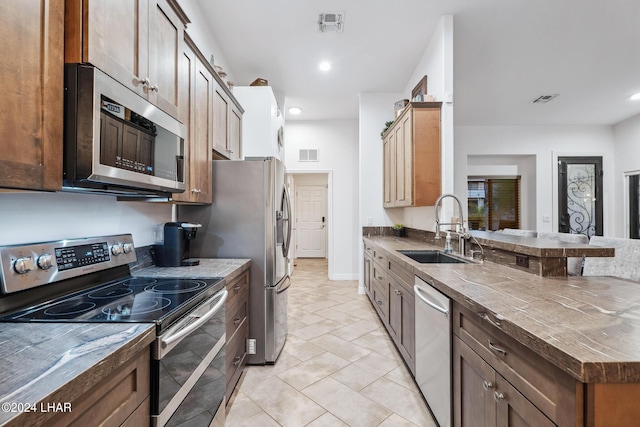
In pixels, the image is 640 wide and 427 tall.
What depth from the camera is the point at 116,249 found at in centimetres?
152

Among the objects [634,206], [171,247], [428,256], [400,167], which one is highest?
[400,167]

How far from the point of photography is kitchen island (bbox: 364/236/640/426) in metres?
0.69

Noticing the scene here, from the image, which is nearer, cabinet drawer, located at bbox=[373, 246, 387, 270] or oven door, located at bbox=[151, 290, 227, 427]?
oven door, located at bbox=[151, 290, 227, 427]

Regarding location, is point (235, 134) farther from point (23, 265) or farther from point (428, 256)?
point (428, 256)

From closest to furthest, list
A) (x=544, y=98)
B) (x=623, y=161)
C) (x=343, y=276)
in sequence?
(x=544, y=98)
(x=343, y=276)
(x=623, y=161)

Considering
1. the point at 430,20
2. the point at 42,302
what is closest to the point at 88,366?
the point at 42,302

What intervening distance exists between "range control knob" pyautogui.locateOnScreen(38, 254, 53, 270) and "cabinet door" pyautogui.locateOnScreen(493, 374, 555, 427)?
5.78 ft

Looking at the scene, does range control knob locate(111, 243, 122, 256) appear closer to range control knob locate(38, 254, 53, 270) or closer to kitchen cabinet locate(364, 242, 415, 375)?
range control knob locate(38, 254, 53, 270)

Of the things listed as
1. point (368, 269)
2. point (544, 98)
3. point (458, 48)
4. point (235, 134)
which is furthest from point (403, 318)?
point (544, 98)

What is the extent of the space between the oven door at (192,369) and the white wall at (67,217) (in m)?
0.70

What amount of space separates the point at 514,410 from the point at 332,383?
1.37 meters

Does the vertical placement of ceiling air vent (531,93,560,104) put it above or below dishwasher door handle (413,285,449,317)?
above

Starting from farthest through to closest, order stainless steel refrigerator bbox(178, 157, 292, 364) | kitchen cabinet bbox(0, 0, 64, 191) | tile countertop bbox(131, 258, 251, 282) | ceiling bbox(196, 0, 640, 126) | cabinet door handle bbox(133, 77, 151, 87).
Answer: ceiling bbox(196, 0, 640, 126)
stainless steel refrigerator bbox(178, 157, 292, 364)
tile countertop bbox(131, 258, 251, 282)
cabinet door handle bbox(133, 77, 151, 87)
kitchen cabinet bbox(0, 0, 64, 191)

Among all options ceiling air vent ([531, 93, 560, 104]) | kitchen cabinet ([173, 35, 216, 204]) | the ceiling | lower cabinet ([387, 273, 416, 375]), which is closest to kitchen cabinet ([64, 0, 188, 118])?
kitchen cabinet ([173, 35, 216, 204])
